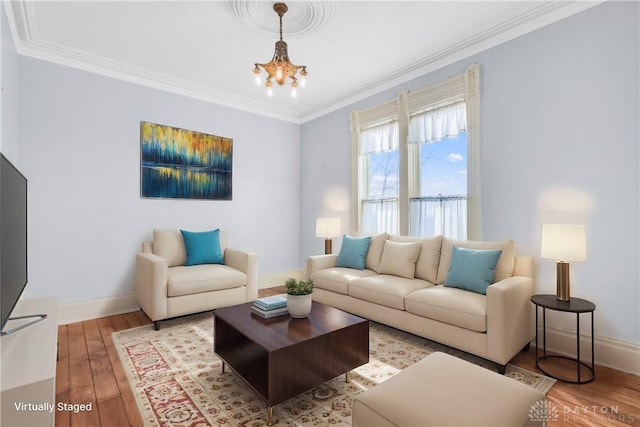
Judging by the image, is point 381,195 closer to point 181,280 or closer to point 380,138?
point 380,138

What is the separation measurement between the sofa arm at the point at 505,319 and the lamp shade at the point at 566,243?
1.07 ft

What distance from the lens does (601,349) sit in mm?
2318

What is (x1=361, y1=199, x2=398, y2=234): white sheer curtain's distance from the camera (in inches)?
156

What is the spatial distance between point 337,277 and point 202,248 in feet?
5.34

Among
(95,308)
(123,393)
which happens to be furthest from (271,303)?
(95,308)

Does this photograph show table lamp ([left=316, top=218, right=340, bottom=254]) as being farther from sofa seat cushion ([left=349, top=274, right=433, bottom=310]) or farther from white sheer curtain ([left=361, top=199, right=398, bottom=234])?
sofa seat cushion ([left=349, top=274, right=433, bottom=310])

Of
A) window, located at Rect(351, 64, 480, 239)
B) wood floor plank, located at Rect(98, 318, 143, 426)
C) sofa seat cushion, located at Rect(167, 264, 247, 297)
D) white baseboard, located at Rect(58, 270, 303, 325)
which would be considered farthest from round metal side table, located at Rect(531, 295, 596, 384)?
white baseboard, located at Rect(58, 270, 303, 325)

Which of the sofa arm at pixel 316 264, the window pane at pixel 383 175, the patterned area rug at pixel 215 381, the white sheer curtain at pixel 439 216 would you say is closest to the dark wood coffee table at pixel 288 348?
the patterned area rug at pixel 215 381

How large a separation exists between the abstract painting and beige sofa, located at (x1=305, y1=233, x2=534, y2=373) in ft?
5.86

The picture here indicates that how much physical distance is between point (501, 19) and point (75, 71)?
4.19 meters

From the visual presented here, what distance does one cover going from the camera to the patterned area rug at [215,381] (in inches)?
68.5

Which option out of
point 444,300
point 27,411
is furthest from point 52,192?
point 444,300

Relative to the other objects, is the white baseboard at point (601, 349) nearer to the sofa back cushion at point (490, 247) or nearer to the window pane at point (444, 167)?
the sofa back cushion at point (490, 247)

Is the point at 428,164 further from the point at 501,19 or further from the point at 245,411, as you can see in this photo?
the point at 245,411
